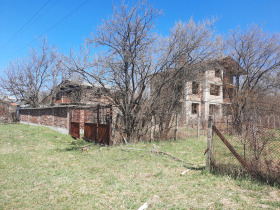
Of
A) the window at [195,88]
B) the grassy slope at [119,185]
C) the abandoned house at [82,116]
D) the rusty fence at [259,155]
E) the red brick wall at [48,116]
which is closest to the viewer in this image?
the grassy slope at [119,185]

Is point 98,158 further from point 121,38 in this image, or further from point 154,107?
point 121,38

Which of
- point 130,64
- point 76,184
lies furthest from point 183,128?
point 76,184

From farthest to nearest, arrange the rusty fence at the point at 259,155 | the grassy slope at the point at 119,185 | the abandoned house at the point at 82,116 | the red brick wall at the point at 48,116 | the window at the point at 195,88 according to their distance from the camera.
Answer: the red brick wall at the point at 48,116 < the window at the point at 195,88 < the abandoned house at the point at 82,116 < the rusty fence at the point at 259,155 < the grassy slope at the point at 119,185

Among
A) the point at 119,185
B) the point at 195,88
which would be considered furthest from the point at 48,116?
the point at 119,185

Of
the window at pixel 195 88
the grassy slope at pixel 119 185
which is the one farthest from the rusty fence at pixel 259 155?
the window at pixel 195 88

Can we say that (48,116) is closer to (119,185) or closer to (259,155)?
(119,185)

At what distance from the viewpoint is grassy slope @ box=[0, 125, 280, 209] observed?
12.1 feet

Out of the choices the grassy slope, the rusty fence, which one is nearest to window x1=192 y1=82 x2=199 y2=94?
the grassy slope

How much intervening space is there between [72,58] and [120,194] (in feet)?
20.6

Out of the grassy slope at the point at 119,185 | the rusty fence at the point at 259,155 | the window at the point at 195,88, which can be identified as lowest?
the grassy slope at the point at 119,185

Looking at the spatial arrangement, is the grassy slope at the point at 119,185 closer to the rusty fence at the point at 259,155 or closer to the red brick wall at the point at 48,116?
the rusty fence at the point at 259,155

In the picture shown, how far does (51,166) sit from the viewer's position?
21.1ft

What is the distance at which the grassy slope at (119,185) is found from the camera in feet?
12.1

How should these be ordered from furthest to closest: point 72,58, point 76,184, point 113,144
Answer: point 113,144 → point 72,58 → point 76,184
